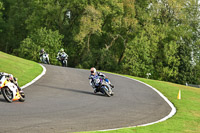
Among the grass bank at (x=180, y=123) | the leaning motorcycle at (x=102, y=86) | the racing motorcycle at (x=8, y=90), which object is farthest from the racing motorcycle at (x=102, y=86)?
the racing motorcycle at (x=8, y=90)

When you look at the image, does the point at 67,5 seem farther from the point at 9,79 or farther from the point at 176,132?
the point at 176,132

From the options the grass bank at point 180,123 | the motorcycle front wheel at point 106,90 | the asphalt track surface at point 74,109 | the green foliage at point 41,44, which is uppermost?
the green foliage at point 41,44

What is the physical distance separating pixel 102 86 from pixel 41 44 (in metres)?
40.1

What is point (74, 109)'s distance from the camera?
12.8 meters

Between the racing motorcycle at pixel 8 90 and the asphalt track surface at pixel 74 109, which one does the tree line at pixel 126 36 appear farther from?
the racing motorcycle at pixel 8 90

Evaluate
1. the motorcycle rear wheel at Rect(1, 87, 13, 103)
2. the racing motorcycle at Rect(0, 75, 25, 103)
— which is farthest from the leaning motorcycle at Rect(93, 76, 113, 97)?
the motorcycle rear wheel at Rect(1, 87, 13, 103)

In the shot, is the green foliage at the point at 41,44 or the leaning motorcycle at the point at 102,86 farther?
the green foliage at the point at 41,44

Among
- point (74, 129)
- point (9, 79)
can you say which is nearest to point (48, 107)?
point (9, 79)

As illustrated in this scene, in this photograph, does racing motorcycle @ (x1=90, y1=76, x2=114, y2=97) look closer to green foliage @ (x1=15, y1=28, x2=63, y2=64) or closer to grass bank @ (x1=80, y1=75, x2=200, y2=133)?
grass bank @ (x1=80, y1=75, x2=200, y2=133)

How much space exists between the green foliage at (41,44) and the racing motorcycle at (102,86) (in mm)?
37812

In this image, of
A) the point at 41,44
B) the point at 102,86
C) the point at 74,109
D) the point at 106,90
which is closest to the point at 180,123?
the point at 74,109

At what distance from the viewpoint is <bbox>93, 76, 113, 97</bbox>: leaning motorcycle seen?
1762cm

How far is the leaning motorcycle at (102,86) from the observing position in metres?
17.6

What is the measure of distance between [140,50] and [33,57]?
54.6ft
